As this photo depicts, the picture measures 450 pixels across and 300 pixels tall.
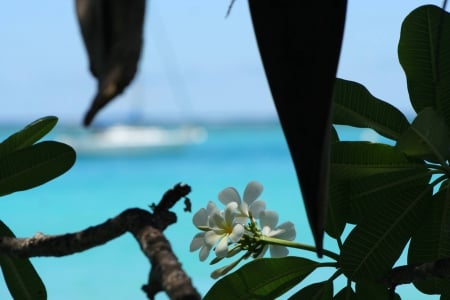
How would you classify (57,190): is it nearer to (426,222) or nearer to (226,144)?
(226,144)

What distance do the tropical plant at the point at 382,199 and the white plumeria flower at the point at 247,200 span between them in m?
0.05

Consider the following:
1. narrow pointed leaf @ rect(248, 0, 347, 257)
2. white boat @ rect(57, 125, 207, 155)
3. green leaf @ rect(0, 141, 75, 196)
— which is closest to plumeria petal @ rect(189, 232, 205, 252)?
green leaf @ rect(0, 141, 75, 196)

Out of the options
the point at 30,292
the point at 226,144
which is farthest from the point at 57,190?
the point at 30,292

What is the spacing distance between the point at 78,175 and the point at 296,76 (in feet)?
35.2

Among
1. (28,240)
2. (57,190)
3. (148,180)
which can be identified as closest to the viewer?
(28,240)

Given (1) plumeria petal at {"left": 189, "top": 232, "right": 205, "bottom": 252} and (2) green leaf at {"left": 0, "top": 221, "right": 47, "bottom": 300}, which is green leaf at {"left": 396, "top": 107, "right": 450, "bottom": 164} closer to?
(1) plumeria petal at {"left": 189, "top": 232, "right": 205, "bottom": 252}

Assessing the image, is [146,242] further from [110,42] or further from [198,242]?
[198,242]

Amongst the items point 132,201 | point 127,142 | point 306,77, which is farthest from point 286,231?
point 127,142

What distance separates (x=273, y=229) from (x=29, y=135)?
0.59ft

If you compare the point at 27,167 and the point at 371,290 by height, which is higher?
the point at 27,167

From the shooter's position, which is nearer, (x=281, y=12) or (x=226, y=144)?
(x=281, y=12)

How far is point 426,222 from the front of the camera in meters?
0.46

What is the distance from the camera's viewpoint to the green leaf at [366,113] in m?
0.46

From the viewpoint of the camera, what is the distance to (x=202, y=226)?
50 centimetres
